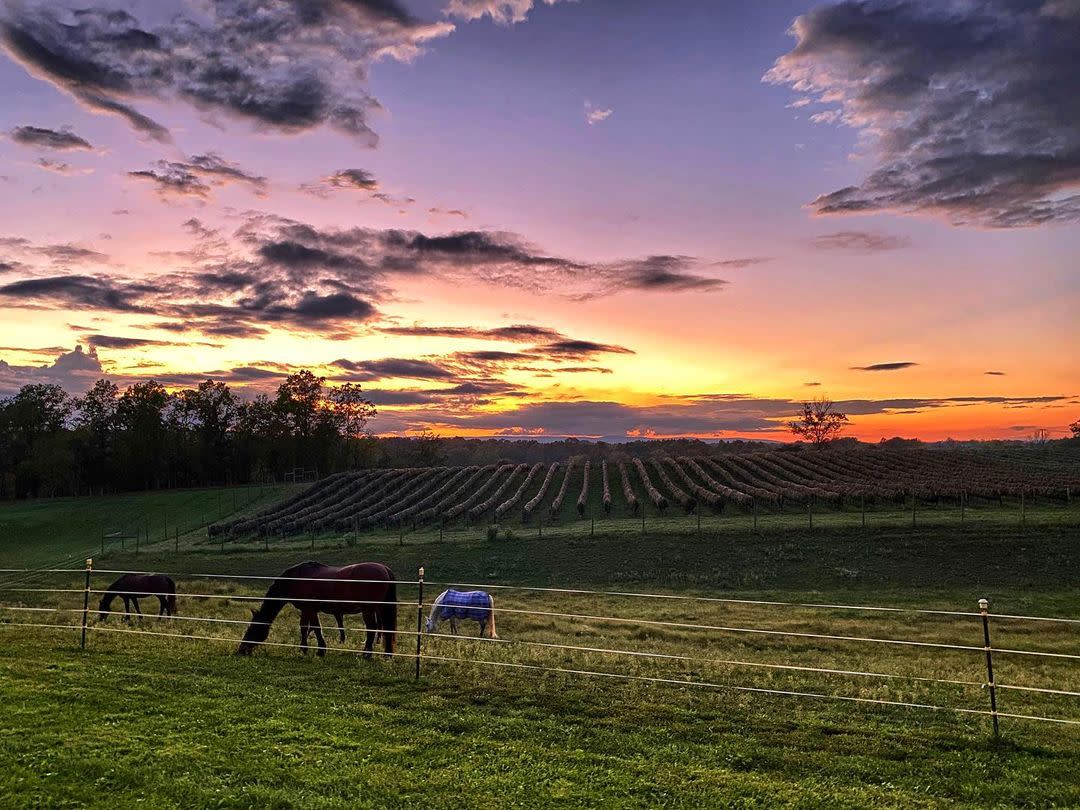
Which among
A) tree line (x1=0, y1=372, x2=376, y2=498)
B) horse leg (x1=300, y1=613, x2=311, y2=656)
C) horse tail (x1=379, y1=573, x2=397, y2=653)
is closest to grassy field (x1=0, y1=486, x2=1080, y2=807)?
horse leg (x1=300, y1=613, x2=311, y2=656)

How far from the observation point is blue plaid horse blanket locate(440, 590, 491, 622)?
1909 cm

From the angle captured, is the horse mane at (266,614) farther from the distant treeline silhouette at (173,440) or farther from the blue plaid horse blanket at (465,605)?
the distant treeline silhouette at (173,440)

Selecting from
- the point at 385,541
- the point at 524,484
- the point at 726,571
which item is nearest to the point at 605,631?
the point at 726,571

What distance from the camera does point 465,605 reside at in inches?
758

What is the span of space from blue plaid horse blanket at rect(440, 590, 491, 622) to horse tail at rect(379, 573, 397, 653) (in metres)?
5.84

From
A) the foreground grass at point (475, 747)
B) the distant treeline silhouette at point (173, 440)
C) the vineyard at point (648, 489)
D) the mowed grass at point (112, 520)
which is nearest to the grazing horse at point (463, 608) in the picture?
the foreground grass at point (475, 747)

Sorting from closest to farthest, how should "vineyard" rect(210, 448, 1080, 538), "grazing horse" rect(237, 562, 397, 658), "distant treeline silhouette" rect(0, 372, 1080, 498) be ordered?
"grazing horse" rect(237, 562, 397, 658) → "vineyard" rect(210, 448, 1080, 538) → "distant treeline silhouette" rect(0, 372, 1080, 498)

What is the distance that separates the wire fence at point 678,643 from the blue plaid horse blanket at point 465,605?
1.00 meters

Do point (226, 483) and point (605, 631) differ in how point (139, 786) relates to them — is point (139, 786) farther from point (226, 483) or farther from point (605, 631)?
point (226, 483)

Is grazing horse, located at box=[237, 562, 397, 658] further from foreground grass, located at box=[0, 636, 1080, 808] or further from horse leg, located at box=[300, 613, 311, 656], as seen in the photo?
foreground grass, located at box=[0, 636, 1080, 808]

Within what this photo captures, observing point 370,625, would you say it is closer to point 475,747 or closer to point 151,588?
point 475,747

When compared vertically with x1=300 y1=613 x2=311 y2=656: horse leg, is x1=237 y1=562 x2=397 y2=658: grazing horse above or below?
above

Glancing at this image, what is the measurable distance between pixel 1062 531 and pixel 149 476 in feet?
309

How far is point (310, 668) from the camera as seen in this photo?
10586 millimetres
